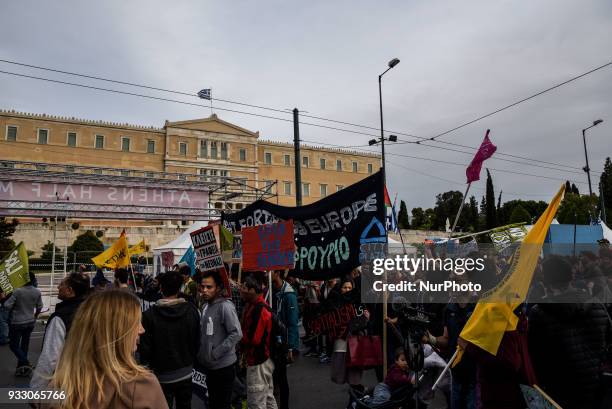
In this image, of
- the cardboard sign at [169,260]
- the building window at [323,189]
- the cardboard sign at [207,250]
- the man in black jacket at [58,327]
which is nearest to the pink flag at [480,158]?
the cardboard sign at [207,250]

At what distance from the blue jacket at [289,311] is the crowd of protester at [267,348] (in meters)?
0.02

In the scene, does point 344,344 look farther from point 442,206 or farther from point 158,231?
point 442,206

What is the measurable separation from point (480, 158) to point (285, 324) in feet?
11.9

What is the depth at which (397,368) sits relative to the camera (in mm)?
4051

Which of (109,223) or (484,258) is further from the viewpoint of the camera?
(109,223)

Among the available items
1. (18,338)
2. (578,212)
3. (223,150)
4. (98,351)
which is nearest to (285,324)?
(98,351)

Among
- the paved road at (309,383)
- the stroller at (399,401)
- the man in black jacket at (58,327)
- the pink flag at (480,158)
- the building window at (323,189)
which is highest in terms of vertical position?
Result: the building window at (323,189)

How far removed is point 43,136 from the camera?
53.3 meters

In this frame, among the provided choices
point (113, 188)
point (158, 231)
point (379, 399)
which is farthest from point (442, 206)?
point (379, 399)

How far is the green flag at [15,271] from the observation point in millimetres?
7168

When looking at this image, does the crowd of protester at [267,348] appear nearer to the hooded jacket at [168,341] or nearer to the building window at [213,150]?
the hooded jacket at [168,341]

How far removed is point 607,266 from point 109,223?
50.7m

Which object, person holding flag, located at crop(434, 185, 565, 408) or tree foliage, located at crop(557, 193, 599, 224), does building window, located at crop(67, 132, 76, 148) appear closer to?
tree foliage, located at crop(557, 193, 599, 224)

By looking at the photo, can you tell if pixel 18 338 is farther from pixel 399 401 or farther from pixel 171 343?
pixel 399 401
